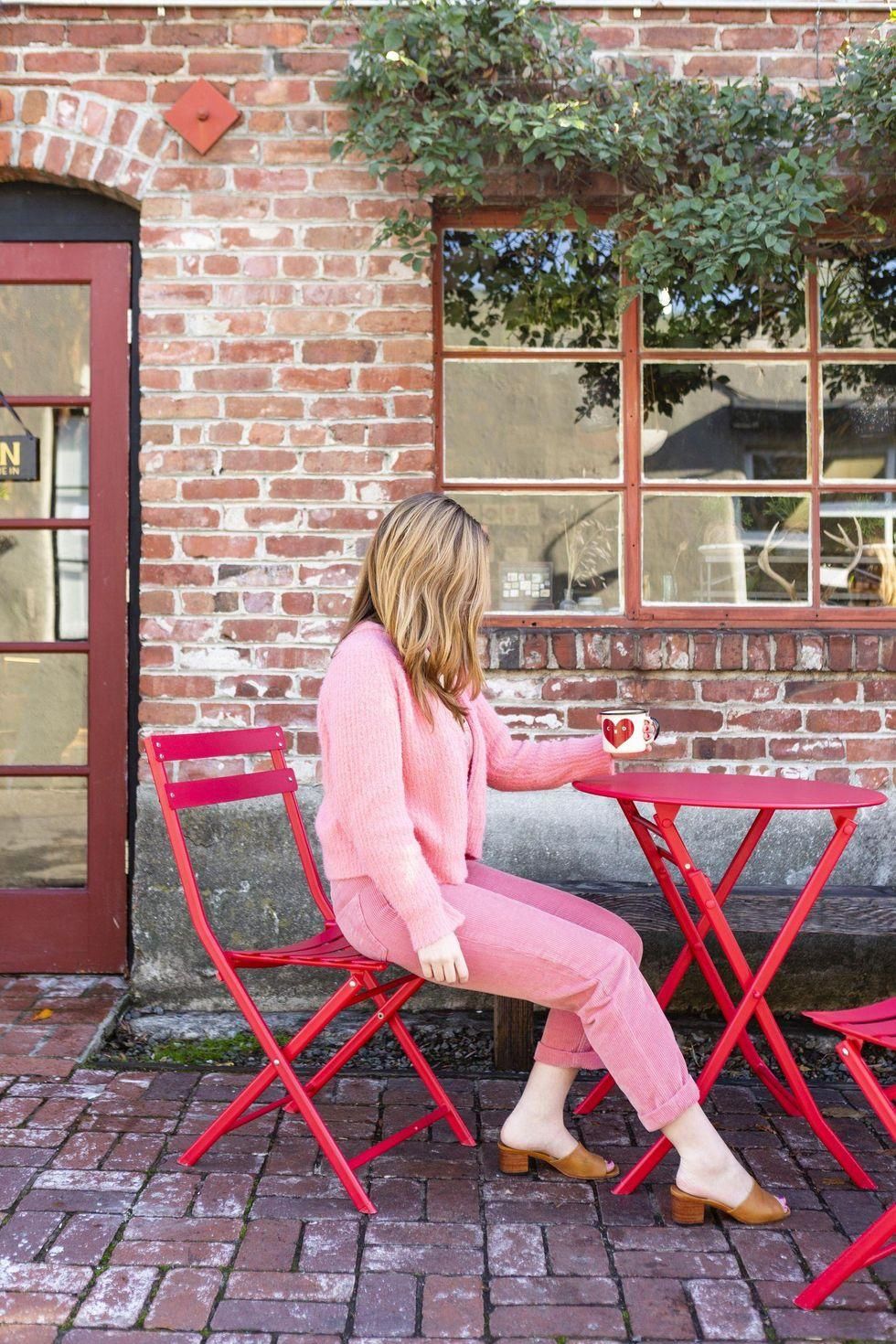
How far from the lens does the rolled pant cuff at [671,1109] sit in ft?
8.15

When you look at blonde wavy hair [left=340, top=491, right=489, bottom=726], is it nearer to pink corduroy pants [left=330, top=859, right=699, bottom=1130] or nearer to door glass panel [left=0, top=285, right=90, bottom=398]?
pink corduroy pants [left=330, top=859, right=699, bottom=1130]

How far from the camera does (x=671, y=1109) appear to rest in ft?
8.15

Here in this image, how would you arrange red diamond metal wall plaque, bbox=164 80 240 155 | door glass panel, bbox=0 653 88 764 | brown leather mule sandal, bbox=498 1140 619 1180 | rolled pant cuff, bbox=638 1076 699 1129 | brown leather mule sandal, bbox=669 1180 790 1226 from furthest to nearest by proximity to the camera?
door glass panel, bbox=0 653 88 764 < red diamond metal wall plaque, bbox=164 80 240 155 < brown leather mule sandal, bbox=498 1140 619 1180 < brown leather mule sandal, bbox=669 1180 790 1226 < rolled pant cuff, bbox=638 1076 699 1129

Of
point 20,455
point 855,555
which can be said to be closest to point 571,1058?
point 855,555

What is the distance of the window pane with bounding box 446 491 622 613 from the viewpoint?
4262mm

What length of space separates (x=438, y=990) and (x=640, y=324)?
2391mm

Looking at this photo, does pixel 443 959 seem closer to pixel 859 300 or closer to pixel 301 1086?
pixel 301 1086

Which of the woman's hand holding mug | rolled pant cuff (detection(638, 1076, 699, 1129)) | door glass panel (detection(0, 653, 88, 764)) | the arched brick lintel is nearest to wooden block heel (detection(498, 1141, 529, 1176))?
rolled pant cuff (detection(638, 1076, 699, 1129))

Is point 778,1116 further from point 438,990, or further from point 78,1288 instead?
point 78,1288

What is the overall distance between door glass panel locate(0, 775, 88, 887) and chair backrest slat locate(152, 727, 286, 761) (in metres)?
1.31

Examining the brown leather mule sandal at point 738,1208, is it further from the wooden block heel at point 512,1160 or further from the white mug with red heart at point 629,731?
the white mug with red heart at point 629,731

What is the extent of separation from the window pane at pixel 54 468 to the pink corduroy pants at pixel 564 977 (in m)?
2.15

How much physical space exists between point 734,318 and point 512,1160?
2.91m

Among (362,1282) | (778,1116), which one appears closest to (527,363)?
(778,1116)
